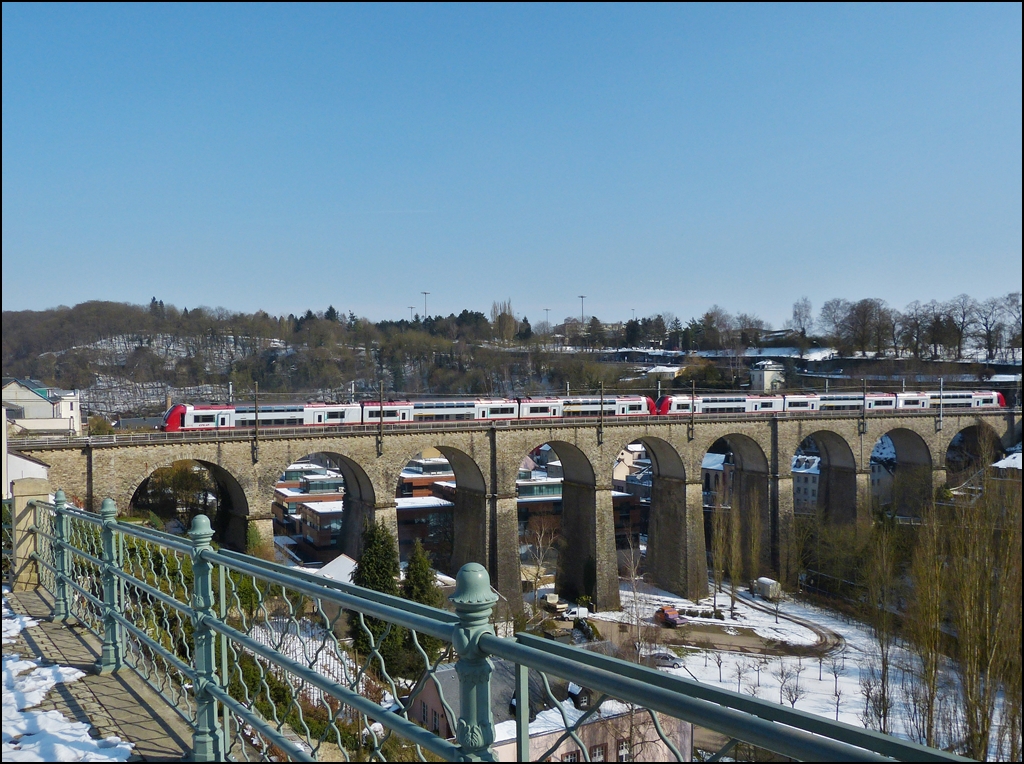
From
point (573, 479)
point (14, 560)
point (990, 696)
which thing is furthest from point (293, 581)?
point (573, 479)

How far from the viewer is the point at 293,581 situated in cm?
251

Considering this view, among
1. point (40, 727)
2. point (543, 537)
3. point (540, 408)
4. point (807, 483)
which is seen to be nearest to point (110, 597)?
point (40, 727)

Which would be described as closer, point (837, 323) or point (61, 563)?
point (61, 563)

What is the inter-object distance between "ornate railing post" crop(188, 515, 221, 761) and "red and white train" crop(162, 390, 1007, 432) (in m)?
17.1

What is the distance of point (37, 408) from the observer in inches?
1066

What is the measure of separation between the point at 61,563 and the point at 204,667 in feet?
10.0

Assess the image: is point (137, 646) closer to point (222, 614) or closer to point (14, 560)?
point (222, 614)

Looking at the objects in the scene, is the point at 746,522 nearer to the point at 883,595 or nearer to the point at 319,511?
the point at 883,595

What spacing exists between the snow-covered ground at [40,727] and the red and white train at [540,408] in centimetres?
1578

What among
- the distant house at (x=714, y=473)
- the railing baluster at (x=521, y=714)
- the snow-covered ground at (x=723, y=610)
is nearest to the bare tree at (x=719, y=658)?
the snow-covered ground at (x=723, y=610)

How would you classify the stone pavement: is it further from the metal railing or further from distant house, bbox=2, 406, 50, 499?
distant house, bbox=2, 406, 50, 499

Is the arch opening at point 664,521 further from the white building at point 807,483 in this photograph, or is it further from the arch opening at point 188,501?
the arch opening at point 188,501

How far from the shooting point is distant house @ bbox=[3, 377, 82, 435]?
25656 millimetres

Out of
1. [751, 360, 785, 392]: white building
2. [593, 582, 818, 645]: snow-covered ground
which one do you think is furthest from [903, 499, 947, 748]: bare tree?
[751, 360, 785, 392]: white building
